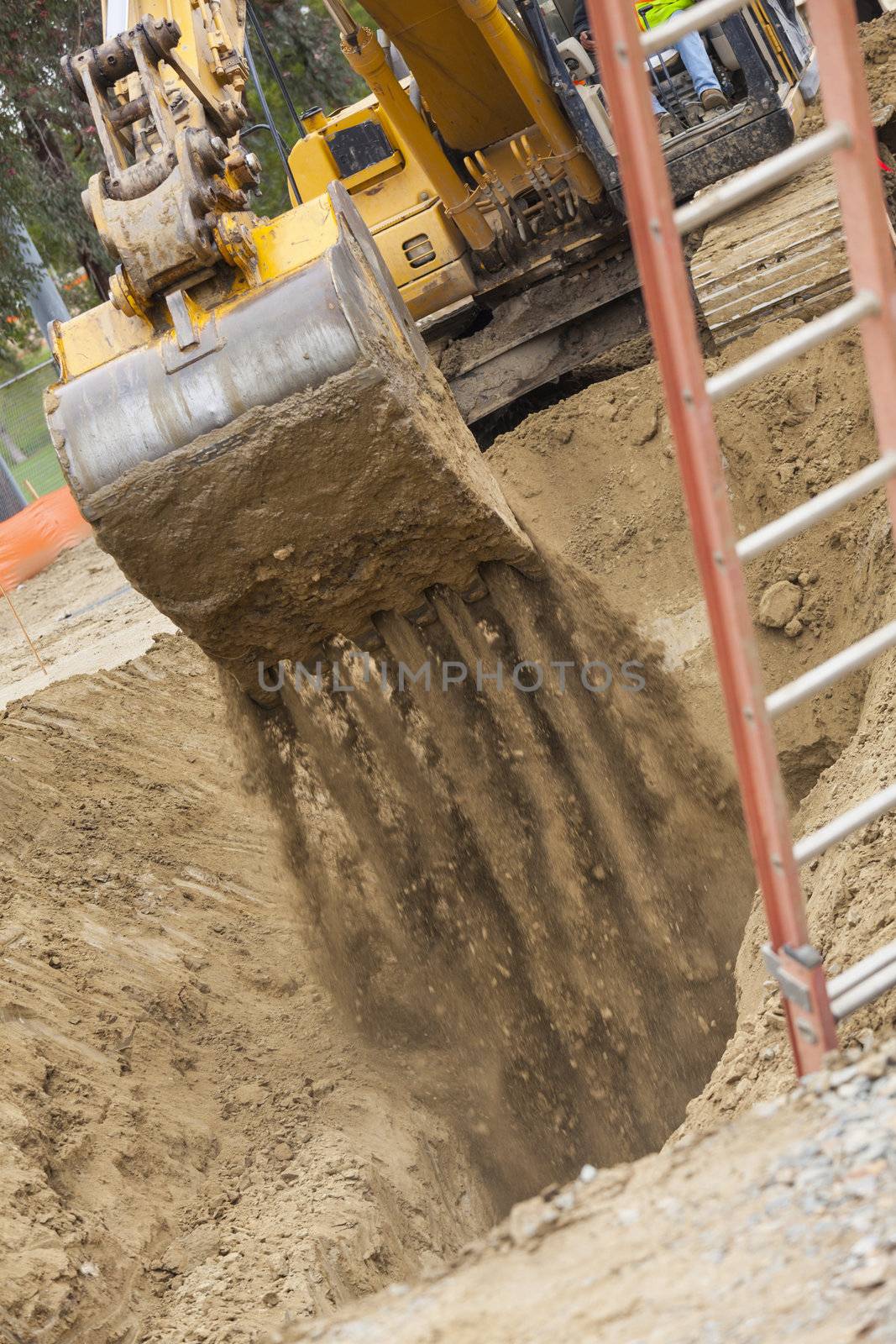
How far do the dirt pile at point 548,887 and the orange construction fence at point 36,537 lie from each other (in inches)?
296

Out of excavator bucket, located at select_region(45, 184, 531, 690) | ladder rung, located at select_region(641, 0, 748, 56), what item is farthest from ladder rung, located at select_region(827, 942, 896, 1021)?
excavator bucket, located at select_region(45, 184, 531, 690)

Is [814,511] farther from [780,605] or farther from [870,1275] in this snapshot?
[780,605]

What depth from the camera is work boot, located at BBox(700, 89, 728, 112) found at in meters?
6.96

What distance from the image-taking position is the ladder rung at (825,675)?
2.13 meters

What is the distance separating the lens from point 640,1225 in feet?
7.38

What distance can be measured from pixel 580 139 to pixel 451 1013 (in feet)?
14.9

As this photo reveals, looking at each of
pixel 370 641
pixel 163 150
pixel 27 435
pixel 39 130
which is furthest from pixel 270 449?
pixel 27 435

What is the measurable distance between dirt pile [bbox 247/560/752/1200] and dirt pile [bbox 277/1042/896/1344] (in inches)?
111

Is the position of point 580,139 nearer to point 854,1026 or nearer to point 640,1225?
point 854,1026

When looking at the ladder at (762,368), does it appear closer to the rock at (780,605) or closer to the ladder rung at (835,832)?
the ladder rung at (835,832)

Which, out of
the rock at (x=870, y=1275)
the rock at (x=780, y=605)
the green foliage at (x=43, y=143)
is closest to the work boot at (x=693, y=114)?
the rock at (x=780, y=605)

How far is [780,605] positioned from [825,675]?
3754 mm

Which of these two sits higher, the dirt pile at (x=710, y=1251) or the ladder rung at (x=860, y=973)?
the ladder rung at (x=860, y=973)

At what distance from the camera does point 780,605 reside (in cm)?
577
